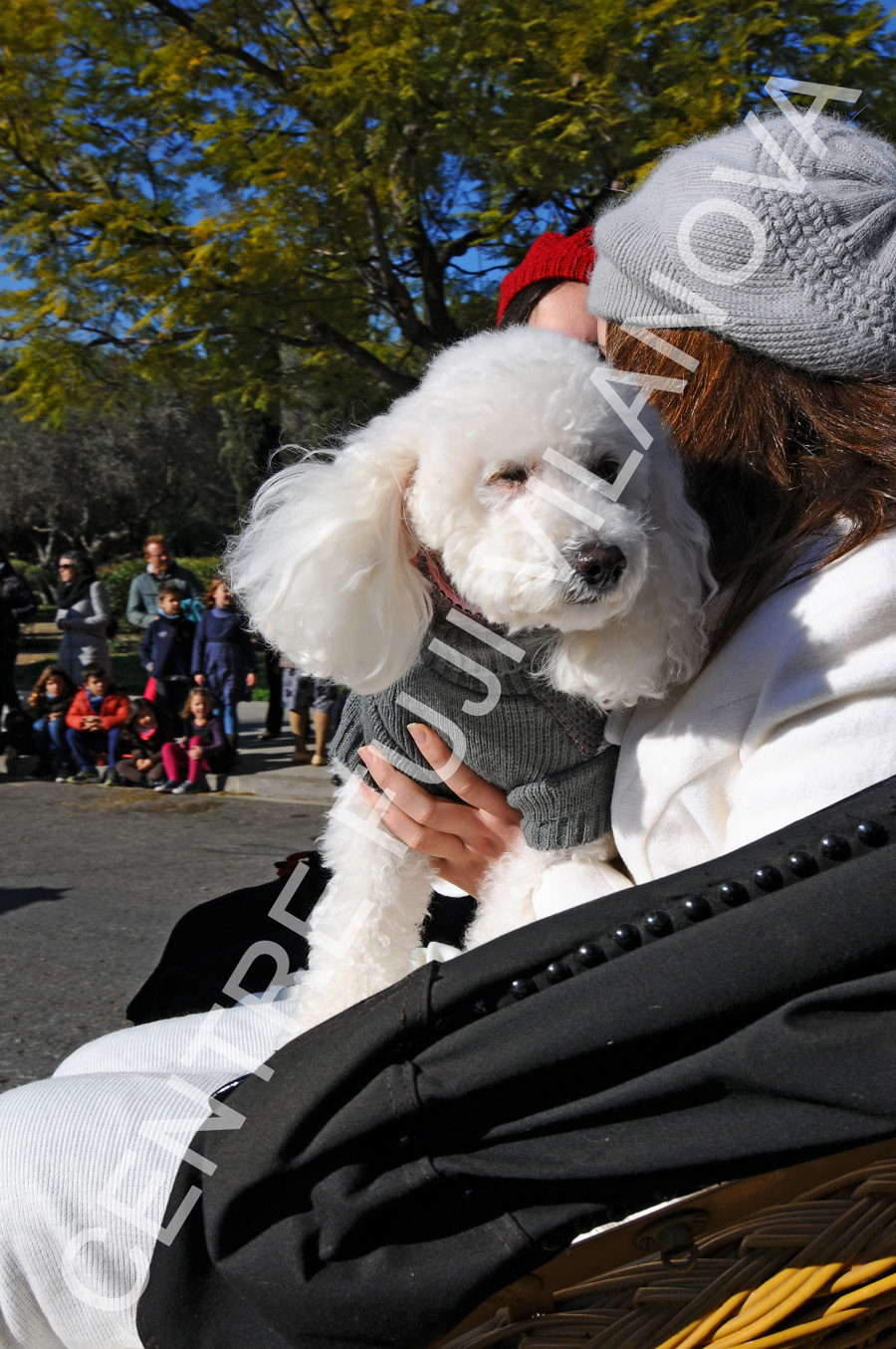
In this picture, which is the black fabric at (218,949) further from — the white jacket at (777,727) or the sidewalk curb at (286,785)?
the sidewalk curb at (286,785)

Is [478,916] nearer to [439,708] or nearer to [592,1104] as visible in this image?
[439,708]

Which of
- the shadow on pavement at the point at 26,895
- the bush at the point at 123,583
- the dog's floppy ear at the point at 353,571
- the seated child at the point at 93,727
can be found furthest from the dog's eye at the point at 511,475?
the bush at the point at 123,583

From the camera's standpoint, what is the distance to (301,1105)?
0.89 m

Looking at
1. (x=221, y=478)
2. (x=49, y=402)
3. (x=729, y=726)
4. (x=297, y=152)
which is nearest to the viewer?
Result: (x=729, y=726)

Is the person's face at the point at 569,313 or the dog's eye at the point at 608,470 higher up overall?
the person's face at the point at 569,313

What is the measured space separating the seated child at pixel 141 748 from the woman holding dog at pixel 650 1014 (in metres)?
6.25

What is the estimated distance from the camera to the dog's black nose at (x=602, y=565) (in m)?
1.33

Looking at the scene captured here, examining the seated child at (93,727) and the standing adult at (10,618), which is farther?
the standing adult at (10,618)

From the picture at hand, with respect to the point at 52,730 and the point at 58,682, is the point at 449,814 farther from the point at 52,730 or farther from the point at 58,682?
the point at 58,682

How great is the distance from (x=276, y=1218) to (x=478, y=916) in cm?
83

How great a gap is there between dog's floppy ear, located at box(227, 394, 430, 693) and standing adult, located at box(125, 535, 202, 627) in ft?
23.0

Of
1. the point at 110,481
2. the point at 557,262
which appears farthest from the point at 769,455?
the point at 110,481

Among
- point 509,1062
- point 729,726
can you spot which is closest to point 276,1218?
point 509,1062

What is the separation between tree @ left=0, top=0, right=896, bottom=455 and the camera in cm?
611
